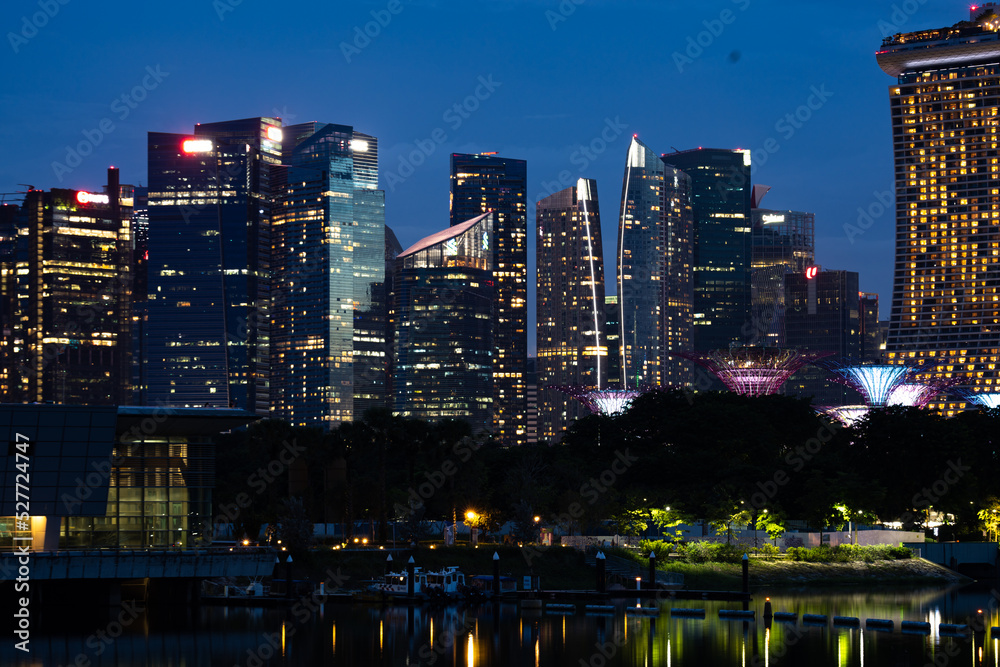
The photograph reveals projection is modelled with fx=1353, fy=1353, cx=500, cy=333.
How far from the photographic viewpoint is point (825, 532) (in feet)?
340

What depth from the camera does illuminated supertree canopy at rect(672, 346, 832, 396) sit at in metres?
149

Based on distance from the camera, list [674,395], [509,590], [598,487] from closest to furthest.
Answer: [509,590], [598,487], [674,395]

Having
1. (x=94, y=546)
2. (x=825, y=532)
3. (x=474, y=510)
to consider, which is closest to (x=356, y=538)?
(x=474, y=510)

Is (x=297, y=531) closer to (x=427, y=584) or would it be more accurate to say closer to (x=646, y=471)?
(x=427, y=584)

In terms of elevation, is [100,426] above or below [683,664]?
above

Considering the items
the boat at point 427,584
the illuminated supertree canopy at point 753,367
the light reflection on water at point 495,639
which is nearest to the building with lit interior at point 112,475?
the light reflection on water at point 495,639

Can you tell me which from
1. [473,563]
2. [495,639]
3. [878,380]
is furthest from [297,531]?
[878,380]

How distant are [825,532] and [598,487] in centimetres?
1865

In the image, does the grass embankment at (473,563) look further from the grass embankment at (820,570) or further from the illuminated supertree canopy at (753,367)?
the illuminated supertree canopy at (753,367)

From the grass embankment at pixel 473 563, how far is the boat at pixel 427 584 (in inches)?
123

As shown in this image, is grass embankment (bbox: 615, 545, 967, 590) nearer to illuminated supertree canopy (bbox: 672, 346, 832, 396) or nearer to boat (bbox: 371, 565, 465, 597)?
boat (bbox: 371, 565, 465, 597)

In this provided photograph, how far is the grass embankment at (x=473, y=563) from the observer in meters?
83.6

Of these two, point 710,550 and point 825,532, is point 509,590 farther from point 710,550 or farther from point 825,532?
point 825,532

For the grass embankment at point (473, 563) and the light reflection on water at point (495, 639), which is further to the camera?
the grass embankment at point (473, 563)
